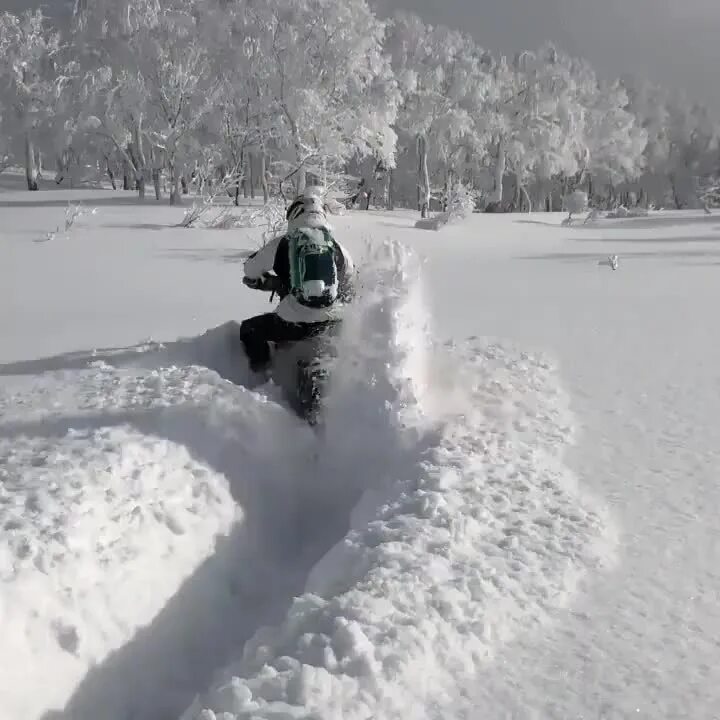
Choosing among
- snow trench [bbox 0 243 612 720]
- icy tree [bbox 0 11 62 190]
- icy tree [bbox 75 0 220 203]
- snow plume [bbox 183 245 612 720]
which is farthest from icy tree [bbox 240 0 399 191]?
snow trench [bbox 0 243 612 720]

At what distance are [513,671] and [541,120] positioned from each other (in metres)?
40.3

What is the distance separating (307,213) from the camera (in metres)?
5.04

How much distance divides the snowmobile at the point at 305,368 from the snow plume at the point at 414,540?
11 cm

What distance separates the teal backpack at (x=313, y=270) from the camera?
185 inches

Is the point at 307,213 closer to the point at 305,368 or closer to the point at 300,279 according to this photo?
the point at 300,279

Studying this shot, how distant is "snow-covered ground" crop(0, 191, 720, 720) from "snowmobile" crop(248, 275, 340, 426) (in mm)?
122

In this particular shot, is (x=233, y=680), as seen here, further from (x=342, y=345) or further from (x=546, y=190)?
(x=546, y=190)

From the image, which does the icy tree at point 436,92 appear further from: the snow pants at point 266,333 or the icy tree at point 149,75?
the snow pants at point 266,333

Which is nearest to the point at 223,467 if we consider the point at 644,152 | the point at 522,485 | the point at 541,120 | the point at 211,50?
the point at 522,485

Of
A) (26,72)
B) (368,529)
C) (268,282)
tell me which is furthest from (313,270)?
(26,72)

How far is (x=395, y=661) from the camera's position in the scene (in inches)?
93.0

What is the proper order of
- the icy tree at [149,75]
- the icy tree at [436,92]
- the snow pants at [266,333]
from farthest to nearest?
the icy tree at [436,92] → the icy tree at [149,75] → the snow pants at [266,333]

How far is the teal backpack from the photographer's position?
15.4 ft

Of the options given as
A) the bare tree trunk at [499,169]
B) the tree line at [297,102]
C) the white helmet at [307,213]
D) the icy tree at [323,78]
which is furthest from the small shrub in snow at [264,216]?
the bare tree trunk at [499,169]
